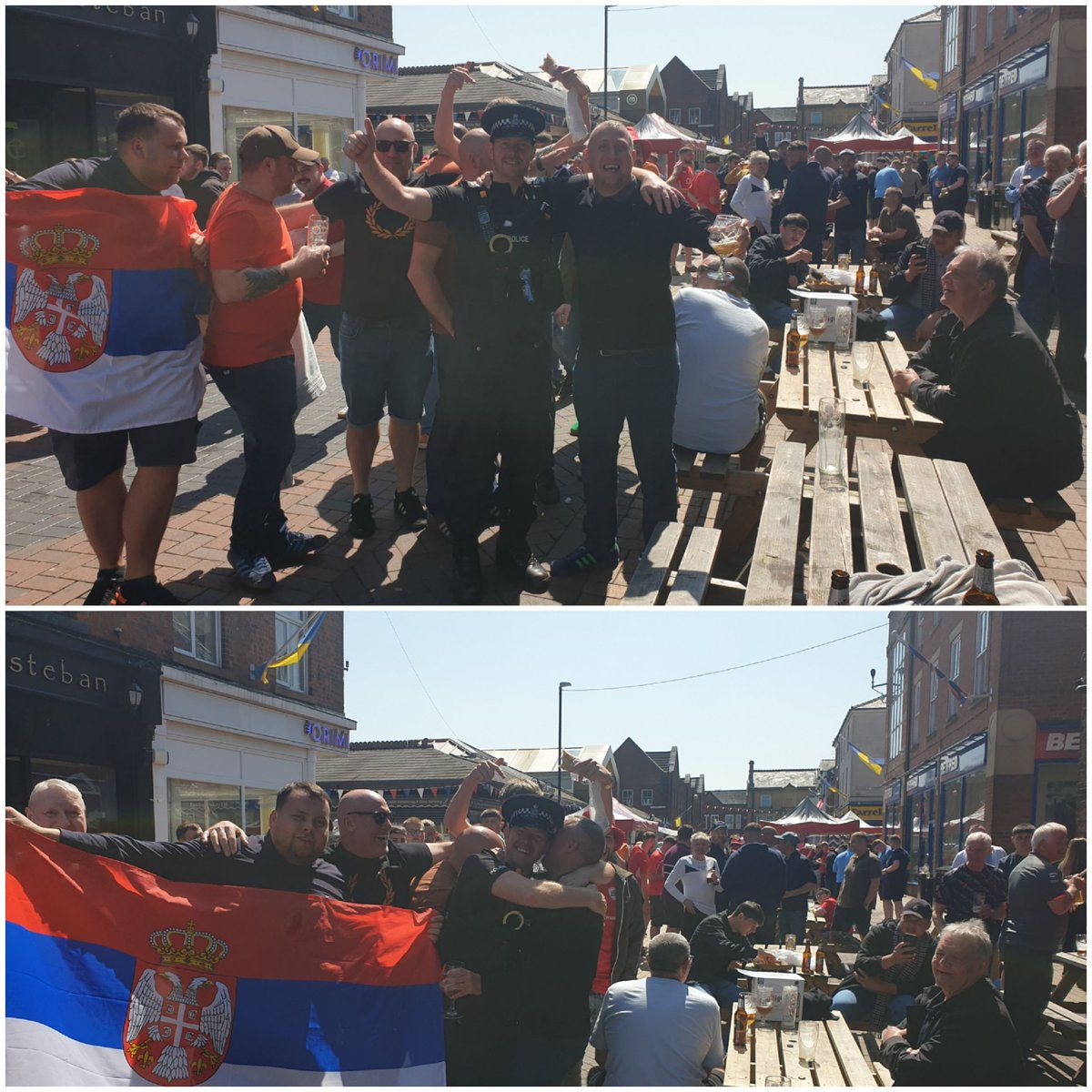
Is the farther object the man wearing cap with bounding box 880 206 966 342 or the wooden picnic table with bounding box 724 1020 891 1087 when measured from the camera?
the man wearing cap with bounding box 880 206 966 342

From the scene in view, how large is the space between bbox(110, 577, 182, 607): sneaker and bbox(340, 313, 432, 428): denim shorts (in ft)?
5.26

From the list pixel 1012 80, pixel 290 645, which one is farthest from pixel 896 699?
pixel 290 645

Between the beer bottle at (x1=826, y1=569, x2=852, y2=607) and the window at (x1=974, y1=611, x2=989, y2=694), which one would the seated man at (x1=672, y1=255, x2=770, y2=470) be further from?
the window at (x1=974, y1=611, x2=989, y2=694)

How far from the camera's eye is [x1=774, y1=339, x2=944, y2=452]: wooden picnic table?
6.93 metres

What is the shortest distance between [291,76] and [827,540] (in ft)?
63.3

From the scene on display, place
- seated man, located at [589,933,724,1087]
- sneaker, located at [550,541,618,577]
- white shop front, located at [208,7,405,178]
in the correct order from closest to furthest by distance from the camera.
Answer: seated man, located at [589,933,724,1087] < sneaker, located at [550,541,618,577] < white shop front, located at [208,7,405,178]

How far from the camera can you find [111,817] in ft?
38.8

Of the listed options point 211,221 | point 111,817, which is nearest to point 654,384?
point 211,221

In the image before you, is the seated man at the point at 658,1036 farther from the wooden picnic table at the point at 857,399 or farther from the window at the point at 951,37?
the window at the point at 951,37

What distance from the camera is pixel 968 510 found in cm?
571

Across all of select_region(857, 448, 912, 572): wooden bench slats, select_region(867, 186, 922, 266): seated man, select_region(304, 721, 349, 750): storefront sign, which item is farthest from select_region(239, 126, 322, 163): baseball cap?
select_region(304, 721, 349, 750): storefront sign

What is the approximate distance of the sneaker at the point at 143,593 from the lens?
17.8 feet

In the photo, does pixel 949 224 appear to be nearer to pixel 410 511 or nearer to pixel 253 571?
pixel 410 511

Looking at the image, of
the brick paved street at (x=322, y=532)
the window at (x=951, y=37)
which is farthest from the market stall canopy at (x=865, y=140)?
the brick paved street at (x=322, y=532)
